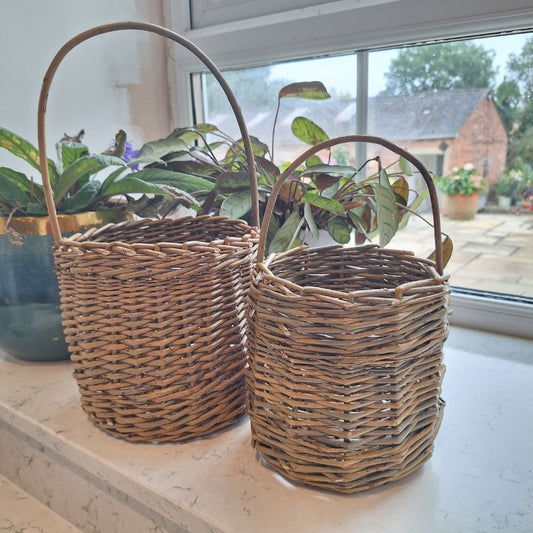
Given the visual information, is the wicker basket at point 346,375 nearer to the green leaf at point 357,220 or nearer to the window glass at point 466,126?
the green leaf at point 357,220

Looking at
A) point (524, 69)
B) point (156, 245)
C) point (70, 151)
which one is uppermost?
point (524, 69)

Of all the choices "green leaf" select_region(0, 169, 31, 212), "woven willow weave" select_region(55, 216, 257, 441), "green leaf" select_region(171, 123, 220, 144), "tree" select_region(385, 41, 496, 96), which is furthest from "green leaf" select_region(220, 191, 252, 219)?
"tree" select_region(385, 41, 496, 96)

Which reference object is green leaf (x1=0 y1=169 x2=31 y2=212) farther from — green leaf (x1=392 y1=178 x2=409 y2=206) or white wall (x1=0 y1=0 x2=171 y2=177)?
green leaf (x1=392 y1=178 x2=409 y2=206)

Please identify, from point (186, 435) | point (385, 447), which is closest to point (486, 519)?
point (385, 447)

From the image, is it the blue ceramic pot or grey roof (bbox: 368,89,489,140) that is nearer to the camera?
the blue ceramic pot

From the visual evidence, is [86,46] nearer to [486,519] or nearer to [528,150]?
[528,150]

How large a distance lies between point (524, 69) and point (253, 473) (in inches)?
30.3

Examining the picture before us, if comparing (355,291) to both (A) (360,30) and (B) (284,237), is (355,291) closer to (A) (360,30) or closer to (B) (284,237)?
(B) (284,237)

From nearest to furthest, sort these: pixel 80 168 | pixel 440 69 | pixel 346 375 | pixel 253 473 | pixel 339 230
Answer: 1. pixel 346 375
2. pixel 253 473
3. pixel 80 168
4. pixel 339 230
5. pixel 440 69

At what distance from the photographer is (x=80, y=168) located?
75 centimetres

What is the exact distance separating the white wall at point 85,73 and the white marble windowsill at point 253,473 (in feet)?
1.80

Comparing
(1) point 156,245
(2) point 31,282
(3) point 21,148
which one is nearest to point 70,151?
(3) point 21,148

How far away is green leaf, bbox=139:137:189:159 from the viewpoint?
0.87 m

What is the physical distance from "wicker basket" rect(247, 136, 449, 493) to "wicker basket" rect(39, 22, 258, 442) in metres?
0.07
